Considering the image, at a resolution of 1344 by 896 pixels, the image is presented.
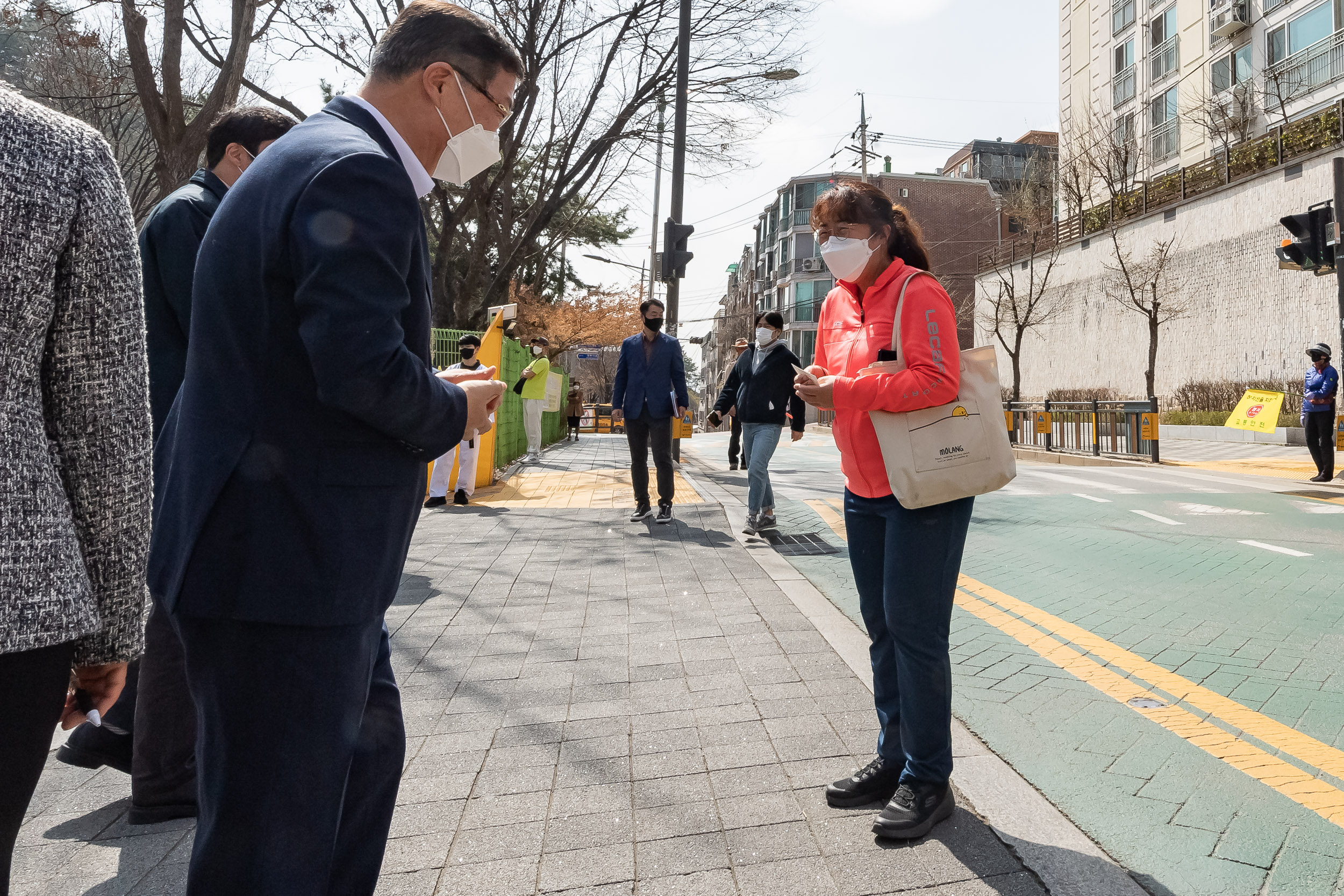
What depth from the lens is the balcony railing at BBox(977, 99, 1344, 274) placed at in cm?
2131

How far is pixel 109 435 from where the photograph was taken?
1.30 meters

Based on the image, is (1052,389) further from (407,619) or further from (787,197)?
(787,197)

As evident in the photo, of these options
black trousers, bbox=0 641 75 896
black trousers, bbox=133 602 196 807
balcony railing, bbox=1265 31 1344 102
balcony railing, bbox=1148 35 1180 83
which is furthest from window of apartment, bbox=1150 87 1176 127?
black trousers, bbox=0 641 75 896

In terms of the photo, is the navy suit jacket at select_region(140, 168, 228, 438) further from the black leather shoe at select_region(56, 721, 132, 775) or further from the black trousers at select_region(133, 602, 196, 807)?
the black leather shoe at select_region(56, 721, 132, 775)

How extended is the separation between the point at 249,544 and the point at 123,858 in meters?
1.66

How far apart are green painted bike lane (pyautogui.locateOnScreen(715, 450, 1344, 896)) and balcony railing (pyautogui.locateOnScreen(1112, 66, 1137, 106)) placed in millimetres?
31914

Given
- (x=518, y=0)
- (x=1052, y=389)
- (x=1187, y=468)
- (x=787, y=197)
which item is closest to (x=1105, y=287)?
(x=1052, y=389)

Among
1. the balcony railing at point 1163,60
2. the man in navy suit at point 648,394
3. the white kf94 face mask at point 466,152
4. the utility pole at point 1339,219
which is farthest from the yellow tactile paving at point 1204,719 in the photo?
the balcony railing at point 1163,60

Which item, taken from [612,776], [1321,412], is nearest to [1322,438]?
[1321,412]

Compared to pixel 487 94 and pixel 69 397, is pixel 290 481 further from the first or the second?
pixel 487 94

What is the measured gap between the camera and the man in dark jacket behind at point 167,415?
2.61 m

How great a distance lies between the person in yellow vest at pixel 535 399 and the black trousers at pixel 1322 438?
35.0ft

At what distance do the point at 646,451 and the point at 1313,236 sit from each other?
9592 millimetres

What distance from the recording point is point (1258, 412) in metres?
15.5
